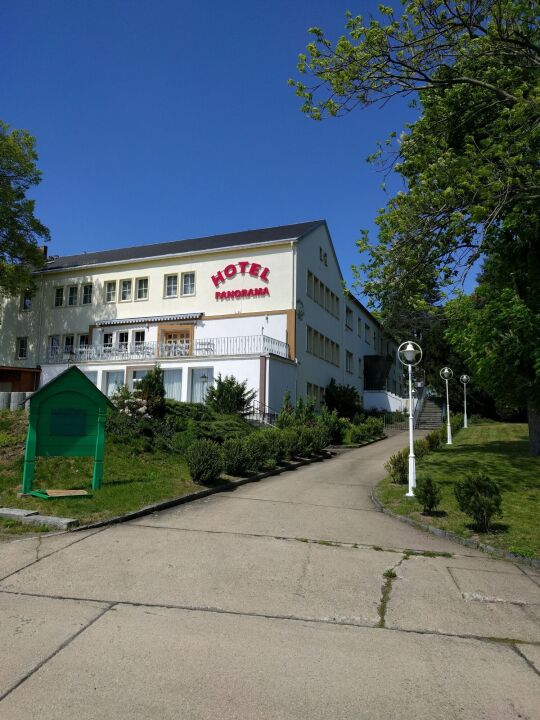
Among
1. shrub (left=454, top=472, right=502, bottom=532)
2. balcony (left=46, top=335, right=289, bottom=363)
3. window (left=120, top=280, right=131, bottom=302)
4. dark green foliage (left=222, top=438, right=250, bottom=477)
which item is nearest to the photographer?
shrub (left=454, top=472, right=502, bottom=532)

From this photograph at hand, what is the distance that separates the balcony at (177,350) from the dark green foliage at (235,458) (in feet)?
40.1

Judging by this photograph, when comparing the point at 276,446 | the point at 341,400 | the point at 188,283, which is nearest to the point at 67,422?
the point at 276,446

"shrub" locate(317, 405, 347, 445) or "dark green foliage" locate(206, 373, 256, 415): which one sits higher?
"dark green foliage" locate(206, 373, 256, 415)

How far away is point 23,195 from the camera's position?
31.8 metres

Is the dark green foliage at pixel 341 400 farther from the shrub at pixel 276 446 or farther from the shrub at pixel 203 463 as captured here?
the shrub at pixel 203 463

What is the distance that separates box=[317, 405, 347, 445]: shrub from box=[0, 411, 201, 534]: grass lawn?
11.1 meters

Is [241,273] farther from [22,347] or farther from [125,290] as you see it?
[22,347]

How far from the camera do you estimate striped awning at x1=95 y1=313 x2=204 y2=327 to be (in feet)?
100

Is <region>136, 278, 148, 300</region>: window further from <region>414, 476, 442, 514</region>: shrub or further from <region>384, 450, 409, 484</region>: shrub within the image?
<region>414, 476, 442, 514</region>: shrub

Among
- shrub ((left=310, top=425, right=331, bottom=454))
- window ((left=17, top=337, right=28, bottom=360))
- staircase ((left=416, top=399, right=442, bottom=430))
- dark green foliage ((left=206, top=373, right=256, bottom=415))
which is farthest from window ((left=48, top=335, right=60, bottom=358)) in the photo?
staircase ((left=416, top=399, right=442, bottom=430))

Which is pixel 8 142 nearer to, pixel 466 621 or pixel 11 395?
pixel 11 395

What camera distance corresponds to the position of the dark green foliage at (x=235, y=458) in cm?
1309

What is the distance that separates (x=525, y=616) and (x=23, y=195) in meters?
33.9

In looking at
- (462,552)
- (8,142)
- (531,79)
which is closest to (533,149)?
(531,79)
